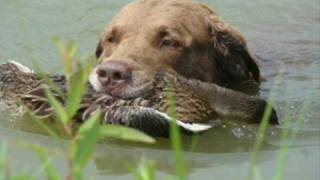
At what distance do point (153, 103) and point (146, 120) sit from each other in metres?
0.37

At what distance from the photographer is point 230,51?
20.9 feet

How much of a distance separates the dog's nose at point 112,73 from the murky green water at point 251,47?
→ 0.35 metres

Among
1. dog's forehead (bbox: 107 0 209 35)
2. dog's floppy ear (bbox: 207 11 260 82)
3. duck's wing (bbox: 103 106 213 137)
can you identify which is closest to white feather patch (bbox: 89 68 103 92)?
duck's wing (bbox: 103 106 213 137)

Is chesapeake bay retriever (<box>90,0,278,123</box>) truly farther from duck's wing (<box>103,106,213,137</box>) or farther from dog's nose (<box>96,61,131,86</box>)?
duck's wing (<box>103,106,213,137</box>)

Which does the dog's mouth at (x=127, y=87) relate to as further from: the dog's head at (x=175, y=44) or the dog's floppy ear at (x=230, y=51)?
the dog's floppy ear at (x=230, y=51)

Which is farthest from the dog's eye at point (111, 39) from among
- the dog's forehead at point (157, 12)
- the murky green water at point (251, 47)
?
the murky green water at point (251, 47)

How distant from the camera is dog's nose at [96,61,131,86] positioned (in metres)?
4.63

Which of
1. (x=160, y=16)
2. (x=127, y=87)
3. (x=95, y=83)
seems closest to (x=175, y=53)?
(x=160, y=16)

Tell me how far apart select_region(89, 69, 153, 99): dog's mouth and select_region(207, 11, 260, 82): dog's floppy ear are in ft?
4.93

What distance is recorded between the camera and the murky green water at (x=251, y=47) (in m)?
4.20

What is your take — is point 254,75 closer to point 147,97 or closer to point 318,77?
point 318,77

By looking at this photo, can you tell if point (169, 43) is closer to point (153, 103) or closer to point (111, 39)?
point (111, 39)

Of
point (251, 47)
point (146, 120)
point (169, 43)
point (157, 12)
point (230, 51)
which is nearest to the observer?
point (146, 120)

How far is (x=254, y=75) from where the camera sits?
6492mm
